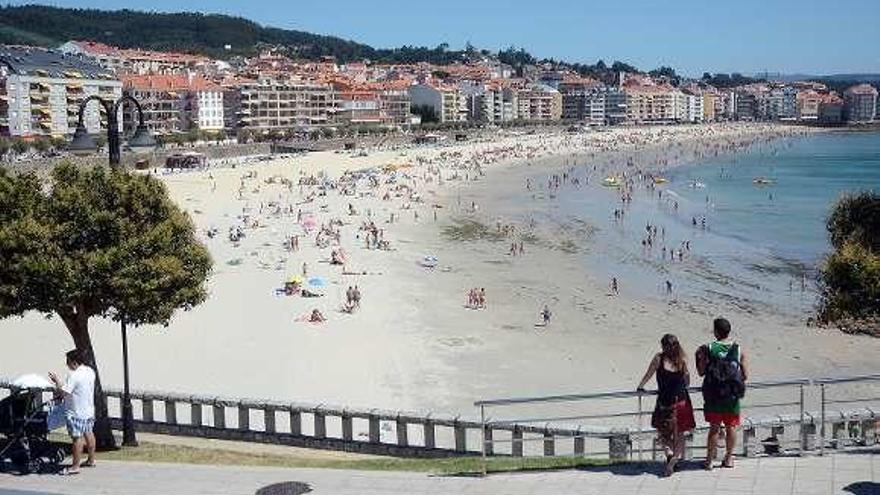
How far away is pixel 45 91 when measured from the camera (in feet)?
313

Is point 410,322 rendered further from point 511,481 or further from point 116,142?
point 511,481

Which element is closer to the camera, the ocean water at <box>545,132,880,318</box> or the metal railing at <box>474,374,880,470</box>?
the metal railing at <box>474,374,880,470</box>

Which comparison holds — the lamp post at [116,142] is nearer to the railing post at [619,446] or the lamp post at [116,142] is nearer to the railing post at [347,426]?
the railing post at [347,426]

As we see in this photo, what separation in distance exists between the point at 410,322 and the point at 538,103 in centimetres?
16420

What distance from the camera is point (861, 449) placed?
753 cm

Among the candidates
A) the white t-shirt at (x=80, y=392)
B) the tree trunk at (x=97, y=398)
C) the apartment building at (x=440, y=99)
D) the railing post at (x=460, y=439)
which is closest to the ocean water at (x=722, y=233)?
the railing post at (x=460, y=439)

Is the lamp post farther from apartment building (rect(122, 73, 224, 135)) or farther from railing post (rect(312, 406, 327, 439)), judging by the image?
apartment building (rect(122, 73, 224, 135))

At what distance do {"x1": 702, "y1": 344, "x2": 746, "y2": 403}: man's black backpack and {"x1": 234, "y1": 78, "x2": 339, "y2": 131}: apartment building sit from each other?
112399 millimetres

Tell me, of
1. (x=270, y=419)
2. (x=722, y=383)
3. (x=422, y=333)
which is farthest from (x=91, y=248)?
(x=422, y=333)

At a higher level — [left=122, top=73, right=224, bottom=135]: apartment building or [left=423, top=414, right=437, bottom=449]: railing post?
[left=122, top=73, right=224, bottom=135]: apartment building

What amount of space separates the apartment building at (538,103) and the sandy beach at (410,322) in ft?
420

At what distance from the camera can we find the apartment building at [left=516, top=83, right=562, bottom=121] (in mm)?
179375

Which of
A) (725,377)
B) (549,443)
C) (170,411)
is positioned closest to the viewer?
(725,377)

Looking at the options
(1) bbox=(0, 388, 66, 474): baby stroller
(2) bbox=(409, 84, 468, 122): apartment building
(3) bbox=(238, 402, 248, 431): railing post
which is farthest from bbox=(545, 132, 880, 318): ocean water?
(2) bbox=(409, 84, 468, 122): apartment building
